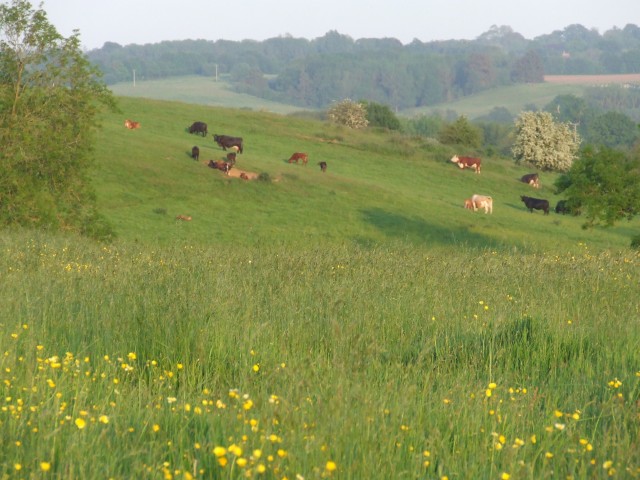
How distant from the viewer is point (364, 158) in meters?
70.2

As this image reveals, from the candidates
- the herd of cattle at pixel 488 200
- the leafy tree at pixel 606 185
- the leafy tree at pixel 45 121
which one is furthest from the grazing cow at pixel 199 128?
the leafy tree at pixel 606 185

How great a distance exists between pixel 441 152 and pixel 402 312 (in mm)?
71056

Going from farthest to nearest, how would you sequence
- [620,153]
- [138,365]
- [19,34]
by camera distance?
[620,153], [19,34], [138,365]

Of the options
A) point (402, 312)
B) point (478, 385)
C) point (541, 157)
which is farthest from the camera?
point (541, 157)

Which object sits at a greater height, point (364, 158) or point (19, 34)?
point (19, 34)

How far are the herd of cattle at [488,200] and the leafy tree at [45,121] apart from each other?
2847cm

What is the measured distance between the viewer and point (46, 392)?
5.51 metres

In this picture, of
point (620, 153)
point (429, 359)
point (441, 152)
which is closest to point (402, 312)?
point (429, 359)

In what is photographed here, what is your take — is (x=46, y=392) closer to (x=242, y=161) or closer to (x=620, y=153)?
(x=620, y=153)

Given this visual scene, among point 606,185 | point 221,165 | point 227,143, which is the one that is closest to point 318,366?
point 606,185

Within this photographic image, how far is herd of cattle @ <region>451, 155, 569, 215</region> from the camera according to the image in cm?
5531

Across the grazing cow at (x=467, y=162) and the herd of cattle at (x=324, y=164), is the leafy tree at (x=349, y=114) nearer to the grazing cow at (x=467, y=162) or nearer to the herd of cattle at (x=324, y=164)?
the herd of cattle at (x=324, y=164)

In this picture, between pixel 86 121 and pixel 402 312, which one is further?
pixel 86 121

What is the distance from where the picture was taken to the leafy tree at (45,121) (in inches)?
1165
